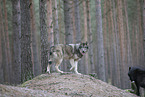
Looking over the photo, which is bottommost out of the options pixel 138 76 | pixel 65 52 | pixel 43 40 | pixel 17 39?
pixel 138 76

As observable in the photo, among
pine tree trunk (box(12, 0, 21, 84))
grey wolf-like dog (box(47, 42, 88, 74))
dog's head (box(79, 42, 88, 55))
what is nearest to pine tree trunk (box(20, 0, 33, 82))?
grey wolf-like dog (box(47, 42, 88, 74))

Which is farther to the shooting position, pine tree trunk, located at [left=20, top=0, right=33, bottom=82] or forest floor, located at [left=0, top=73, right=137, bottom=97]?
pine tree trunk, located at [left=20, top=0, right=33, bottom=82]

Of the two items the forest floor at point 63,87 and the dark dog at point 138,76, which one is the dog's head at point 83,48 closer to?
the forest floor at point 63,87

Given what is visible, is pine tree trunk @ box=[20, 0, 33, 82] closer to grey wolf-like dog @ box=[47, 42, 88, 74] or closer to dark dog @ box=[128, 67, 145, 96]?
grey wolf-like dog @ box=[47, 42, 88, 74]

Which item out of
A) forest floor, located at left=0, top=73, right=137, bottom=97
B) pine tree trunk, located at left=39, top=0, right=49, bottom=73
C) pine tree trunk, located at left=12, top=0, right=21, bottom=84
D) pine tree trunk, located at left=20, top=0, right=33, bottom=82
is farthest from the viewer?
pine tree trunk, located at left=12, top=0, right=21, bottom=84

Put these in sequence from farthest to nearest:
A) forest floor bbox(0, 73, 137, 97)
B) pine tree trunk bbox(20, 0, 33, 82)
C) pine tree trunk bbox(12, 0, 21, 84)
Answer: pine tree trunk bbox(12, 0, 21, 84) < pine tree trunk bbox(20, 0, 33, 82) < forest floor bbox(0, 73, 137, 97)

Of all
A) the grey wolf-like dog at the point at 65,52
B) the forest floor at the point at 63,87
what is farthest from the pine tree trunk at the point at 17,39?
the forest floor at the point at 63,87

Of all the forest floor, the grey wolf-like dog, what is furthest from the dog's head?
the forest floor

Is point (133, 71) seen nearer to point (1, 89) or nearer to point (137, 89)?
point (137, 89)

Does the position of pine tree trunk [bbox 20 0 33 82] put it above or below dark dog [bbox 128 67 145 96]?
above

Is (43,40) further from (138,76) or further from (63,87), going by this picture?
(138,76)

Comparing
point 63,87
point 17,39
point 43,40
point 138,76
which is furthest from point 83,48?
point 17,39

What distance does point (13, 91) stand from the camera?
5.10 m

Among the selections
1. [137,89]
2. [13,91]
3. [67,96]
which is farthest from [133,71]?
[13,91]
